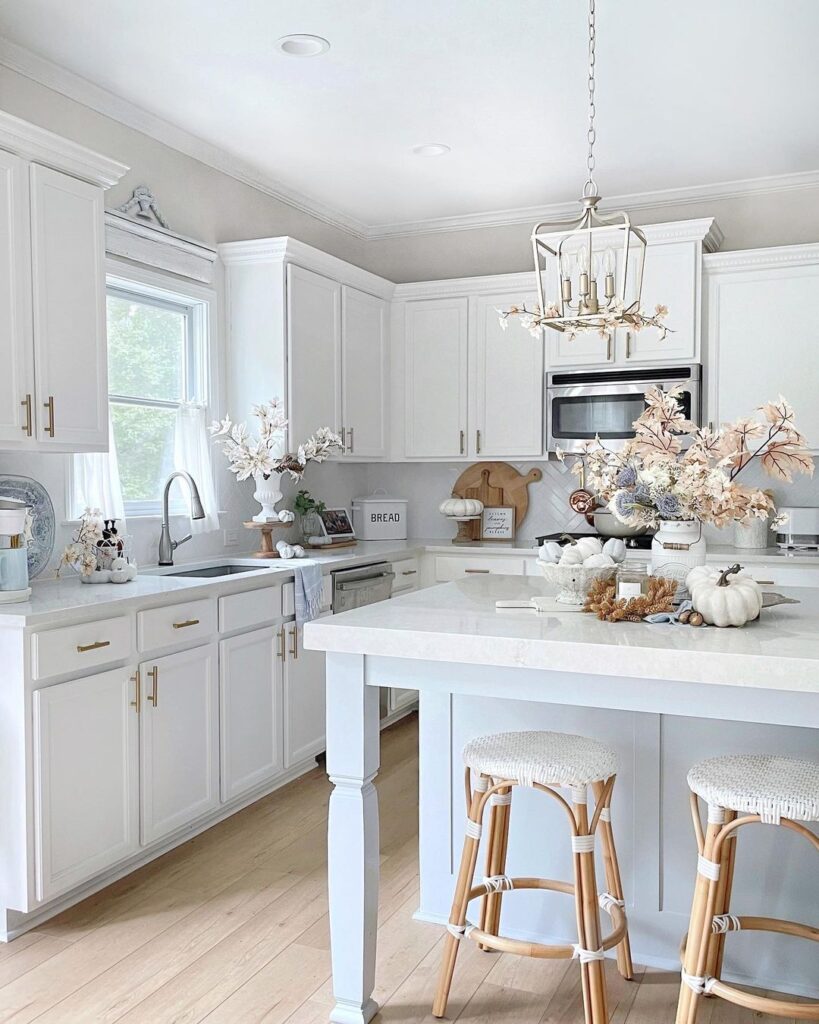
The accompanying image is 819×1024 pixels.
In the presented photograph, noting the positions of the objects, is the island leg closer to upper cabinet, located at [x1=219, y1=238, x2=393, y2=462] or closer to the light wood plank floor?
the light wood plank floor

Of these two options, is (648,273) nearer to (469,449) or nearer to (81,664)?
(469,449)

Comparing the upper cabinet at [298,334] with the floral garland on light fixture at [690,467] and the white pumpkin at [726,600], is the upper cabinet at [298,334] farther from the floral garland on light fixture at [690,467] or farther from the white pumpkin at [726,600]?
the white pumpkin at [726,600]

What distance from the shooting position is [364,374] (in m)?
Answer: 5.11

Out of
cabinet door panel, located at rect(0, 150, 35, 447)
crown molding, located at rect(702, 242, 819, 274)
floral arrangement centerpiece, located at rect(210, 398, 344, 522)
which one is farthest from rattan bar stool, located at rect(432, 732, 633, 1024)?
crown molding, located at rect(702, 242, 819, 274)

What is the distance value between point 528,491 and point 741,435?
123 inches

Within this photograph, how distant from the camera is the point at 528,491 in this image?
5387 mm

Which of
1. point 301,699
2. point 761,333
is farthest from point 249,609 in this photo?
point 761,333

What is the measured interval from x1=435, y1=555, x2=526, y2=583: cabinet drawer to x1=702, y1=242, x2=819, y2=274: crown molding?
175 centimetres

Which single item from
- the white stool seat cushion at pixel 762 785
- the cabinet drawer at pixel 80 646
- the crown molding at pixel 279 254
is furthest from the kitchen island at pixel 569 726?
the crown molding at pixel 279 254

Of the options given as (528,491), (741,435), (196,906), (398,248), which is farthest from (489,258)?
(196,906)

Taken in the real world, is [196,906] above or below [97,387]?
below

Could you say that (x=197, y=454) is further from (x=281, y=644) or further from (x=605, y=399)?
(x=605, y=399)

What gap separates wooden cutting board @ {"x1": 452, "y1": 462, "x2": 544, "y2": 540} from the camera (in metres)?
5.38

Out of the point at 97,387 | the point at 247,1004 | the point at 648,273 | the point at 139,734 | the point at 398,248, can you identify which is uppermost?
the point at 398,248
